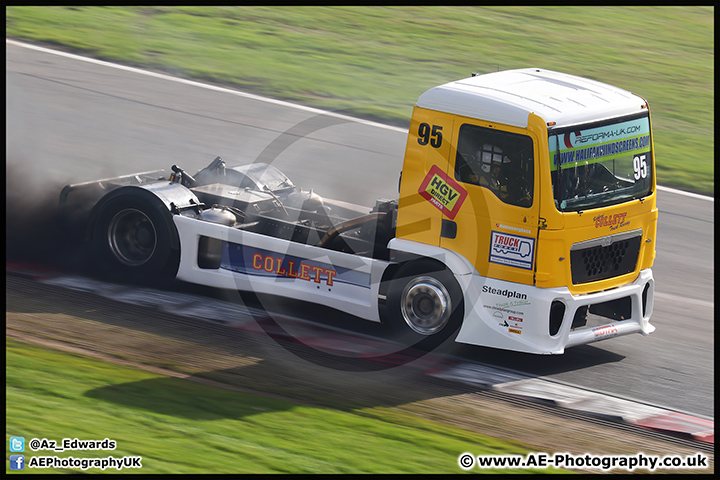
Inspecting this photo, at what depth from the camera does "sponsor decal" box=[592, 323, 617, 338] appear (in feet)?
28.0

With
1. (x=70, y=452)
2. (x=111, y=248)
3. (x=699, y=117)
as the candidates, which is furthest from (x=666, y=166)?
(x=70, y=452)

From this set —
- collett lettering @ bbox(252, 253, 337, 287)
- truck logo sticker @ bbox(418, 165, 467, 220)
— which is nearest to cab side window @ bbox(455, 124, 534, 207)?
truck logo sticker @ bbox(418, 165, 467, 220)

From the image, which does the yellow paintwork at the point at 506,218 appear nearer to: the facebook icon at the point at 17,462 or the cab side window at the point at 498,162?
the cab side window at the point at 498,162

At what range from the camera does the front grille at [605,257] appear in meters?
8.29

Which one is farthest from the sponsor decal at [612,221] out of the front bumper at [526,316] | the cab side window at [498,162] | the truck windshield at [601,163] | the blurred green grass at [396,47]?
the blurred green grass at [396,47]

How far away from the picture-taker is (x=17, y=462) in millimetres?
6242

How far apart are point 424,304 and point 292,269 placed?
5.01 ft

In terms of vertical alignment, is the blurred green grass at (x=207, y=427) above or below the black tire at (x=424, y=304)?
below

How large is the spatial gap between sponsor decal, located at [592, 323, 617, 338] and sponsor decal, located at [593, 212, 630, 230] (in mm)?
980

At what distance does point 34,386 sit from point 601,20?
1903cm

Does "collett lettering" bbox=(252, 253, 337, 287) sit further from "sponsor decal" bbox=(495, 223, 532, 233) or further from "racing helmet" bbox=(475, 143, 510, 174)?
"racing helmet" bbox=(475, 143, 510, 174)

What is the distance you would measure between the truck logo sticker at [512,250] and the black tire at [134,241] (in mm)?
3652

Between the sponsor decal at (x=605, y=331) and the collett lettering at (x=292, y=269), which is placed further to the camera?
the collett lettering at (x=292, y=269)

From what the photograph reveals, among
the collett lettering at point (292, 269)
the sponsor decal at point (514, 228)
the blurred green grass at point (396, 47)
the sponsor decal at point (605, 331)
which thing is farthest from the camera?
the blurred green grass at point (396, 47)
